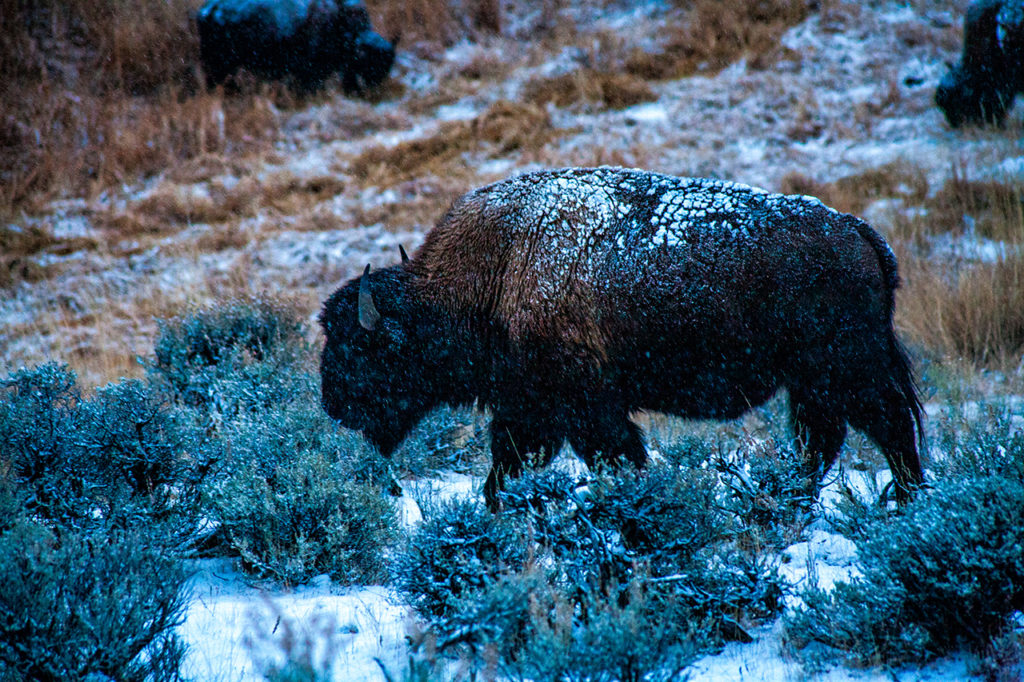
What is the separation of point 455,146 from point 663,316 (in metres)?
10.4

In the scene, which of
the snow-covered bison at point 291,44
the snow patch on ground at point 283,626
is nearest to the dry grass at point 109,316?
the snow patch on ground at point 283,626

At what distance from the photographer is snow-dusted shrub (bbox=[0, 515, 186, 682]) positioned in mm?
2340

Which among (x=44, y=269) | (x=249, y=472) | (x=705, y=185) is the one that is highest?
(x=705, y=185)

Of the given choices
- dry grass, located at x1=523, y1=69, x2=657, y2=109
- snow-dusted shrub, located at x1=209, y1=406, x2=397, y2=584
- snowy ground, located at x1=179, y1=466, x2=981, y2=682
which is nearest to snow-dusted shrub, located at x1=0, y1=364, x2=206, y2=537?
snow-dusted shrub, located at x1=209, y1=406, x2=397, y2=584

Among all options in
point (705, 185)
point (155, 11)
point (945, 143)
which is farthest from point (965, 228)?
point (155, 11)

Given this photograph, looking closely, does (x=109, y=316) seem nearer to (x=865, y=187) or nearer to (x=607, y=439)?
(x=607, y=439)

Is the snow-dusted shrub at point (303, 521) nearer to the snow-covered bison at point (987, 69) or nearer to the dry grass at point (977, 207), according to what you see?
the dry grass at point (977, 207)

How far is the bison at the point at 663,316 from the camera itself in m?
3.72

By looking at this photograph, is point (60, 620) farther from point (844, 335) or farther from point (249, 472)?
point (844, 335)

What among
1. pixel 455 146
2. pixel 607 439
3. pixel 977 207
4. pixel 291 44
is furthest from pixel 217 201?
pixel 977 207

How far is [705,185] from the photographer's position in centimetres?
409

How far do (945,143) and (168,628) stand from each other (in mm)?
11806

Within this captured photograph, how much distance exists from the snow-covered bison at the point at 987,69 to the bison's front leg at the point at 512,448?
971 cm

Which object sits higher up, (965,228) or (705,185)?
(705,185)
